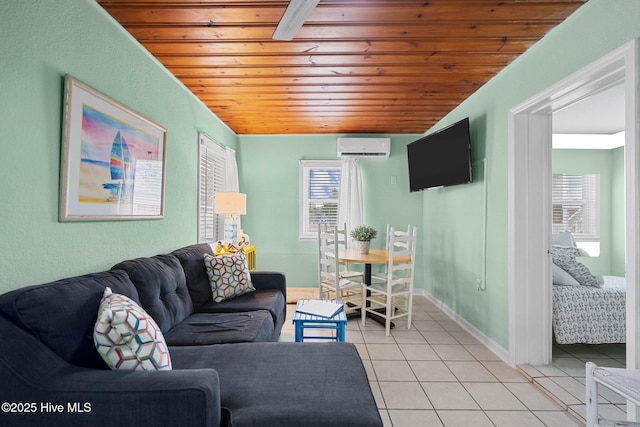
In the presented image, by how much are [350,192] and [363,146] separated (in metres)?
0.70

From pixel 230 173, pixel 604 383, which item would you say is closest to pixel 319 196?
pixel 230 173

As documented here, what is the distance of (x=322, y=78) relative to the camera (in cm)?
305

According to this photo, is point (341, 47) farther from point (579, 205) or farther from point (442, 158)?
point (579, 205)

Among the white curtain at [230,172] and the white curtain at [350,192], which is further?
the white curtain at [350,192]

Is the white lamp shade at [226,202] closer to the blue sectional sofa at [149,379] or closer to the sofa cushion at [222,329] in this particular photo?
the sofa cushion at [222,329]

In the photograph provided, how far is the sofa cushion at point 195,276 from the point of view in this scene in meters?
2.73

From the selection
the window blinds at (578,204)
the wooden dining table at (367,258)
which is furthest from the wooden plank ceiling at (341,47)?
the window blinds at (578,204)

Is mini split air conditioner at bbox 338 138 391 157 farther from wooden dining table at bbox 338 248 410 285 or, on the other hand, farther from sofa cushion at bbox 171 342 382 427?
sofa cushion at bbox 171 342 382 427

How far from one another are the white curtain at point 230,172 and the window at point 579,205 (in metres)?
4.81

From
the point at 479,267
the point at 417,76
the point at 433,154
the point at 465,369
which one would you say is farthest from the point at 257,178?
the point at 465,369

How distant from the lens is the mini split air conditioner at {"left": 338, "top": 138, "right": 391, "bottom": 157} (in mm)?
4957

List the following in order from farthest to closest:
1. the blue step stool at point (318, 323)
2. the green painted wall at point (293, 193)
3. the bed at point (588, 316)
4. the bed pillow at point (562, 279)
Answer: the green painted wall at point (293, 193)
the bed pillow at point (562, 279)
the bed at point (588, 316)
the blue step stool at point (318, 323)

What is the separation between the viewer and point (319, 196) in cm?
526

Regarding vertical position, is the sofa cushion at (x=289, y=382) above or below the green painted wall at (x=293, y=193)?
below
